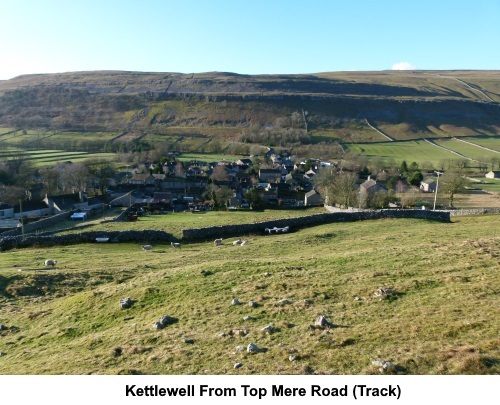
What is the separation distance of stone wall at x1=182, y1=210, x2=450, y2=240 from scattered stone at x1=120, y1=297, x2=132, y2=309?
17156mm

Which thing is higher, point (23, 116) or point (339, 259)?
point (23, 116)

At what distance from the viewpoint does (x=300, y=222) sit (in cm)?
3516

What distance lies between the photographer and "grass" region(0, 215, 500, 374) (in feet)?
32.5

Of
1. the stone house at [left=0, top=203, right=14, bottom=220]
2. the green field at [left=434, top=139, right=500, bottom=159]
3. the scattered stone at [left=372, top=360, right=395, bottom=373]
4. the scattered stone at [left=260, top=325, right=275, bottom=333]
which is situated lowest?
the stone house at [left=0, top=203, right=14, bottom=220]

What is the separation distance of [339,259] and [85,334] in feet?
39.7

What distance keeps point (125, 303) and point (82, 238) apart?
1915cm

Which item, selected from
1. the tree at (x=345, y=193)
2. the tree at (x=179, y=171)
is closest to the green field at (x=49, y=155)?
the tree at (x=179, y=171)

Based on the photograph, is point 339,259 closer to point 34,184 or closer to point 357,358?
point 357,358

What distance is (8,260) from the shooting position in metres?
25.3

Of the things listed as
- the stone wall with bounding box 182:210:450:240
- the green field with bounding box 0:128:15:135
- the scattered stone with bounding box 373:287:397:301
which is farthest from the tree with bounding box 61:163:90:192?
the green field with bounding box 0:128:15:135

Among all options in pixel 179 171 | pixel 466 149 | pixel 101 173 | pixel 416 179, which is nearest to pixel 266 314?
pixel 101 173

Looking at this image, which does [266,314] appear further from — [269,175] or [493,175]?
[493,175]

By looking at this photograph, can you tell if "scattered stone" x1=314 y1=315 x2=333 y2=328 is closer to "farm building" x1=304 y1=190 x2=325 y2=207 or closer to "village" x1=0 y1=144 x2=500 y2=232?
"village" x1=0 y1=144 x2=500 y2=232

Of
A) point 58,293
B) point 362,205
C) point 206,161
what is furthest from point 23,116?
point 58,293
